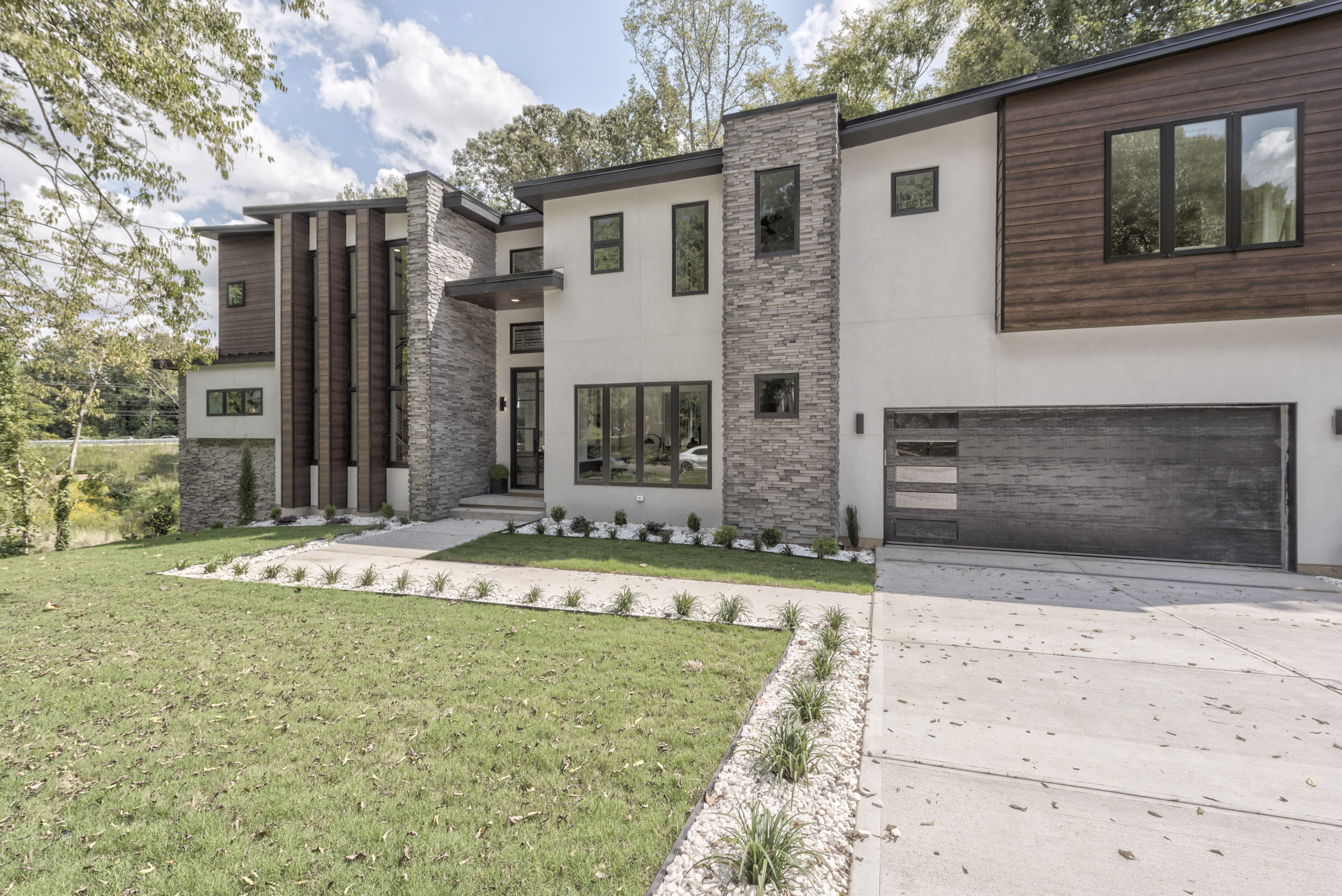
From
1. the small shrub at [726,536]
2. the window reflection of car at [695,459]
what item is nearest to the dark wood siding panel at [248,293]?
the window reflection of car at [695,459]

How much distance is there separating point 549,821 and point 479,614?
10.8 ft

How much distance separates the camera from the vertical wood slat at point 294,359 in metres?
12.2

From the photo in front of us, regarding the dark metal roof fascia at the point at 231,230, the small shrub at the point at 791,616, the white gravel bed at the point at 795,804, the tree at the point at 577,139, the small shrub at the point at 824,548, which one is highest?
the tree at the point at 577,139

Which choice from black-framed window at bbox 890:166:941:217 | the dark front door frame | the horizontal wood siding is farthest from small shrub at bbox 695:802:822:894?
the dark front door frame

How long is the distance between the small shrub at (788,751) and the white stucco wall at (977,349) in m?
6.46

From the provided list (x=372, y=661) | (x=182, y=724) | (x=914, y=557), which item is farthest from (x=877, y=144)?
(x=182, y=724)

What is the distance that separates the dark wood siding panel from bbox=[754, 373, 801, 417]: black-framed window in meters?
12.9

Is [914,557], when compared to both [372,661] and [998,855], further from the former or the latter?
[372,661]

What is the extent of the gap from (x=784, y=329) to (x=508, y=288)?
5.56 metres

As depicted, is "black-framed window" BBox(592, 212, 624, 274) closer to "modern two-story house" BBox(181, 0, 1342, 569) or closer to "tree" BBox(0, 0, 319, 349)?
"modern two-story house" BBox(181, 0, 1342, 569)

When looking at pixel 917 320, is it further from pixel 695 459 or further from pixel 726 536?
pixel 726 536

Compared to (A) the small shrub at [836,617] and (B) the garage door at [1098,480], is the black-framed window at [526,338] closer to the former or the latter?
(B) the garage door at [1098,480]

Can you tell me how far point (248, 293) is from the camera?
14.1 meters

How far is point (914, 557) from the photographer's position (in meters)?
8.14
